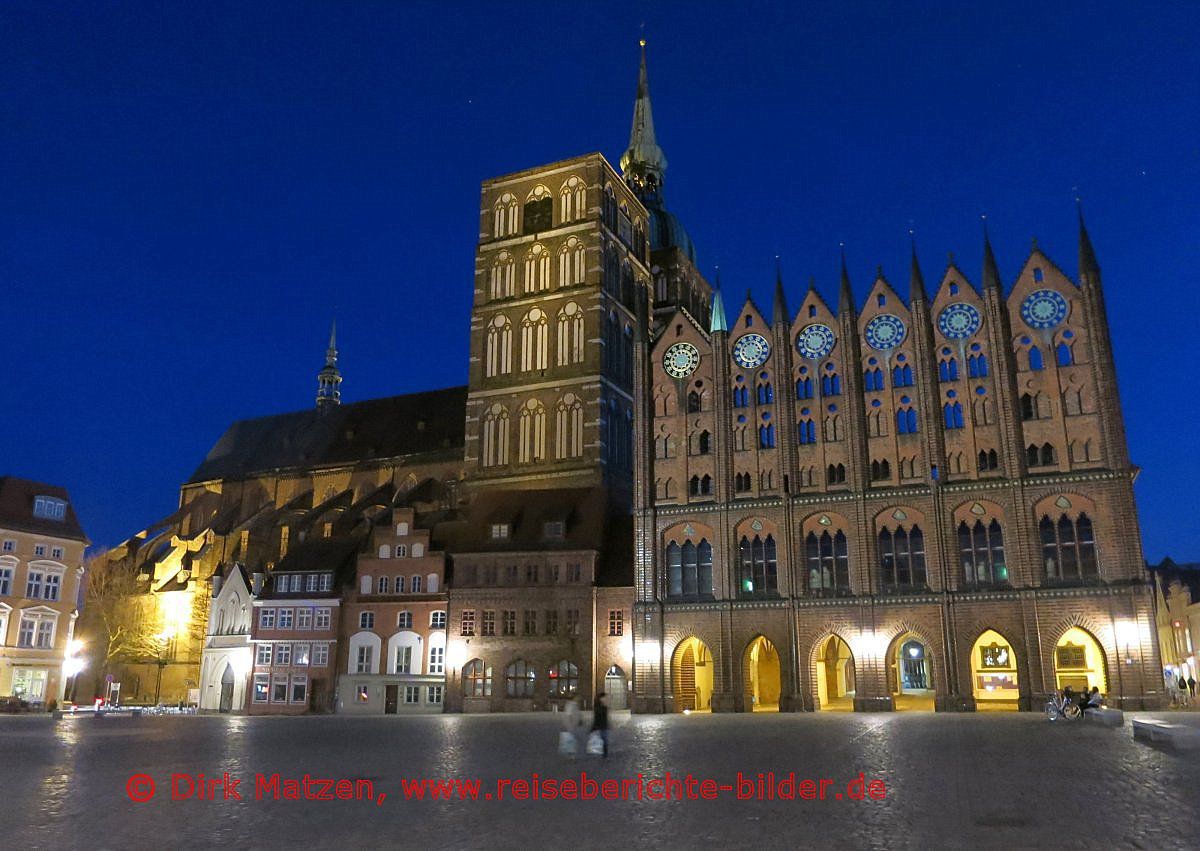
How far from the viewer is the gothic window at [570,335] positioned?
249 feet

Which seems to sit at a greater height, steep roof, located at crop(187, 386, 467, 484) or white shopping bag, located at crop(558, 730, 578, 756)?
steep roof, located at crop(187, 386, 467, 484)

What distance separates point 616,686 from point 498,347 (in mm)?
31072

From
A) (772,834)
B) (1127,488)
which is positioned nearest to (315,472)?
(1127,488)

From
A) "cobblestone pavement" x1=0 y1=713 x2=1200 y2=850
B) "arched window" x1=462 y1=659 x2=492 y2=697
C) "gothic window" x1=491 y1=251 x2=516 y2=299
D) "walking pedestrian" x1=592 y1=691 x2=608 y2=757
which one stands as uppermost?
"gothic window" x1=491 y1=251 x2=516 y2=299

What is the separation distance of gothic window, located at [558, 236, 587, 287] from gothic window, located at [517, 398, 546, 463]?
10.1 m

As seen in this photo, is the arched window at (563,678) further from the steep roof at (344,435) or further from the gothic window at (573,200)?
the gothic window at (573,200)

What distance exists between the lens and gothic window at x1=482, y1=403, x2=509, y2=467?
76125 millimetres

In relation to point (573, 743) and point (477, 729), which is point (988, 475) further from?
point (573, 743)

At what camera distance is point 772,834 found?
481 inches

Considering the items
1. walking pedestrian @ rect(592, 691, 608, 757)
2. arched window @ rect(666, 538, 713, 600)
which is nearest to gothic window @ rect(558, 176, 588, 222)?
arched window @ rect(666, 538, 713, 600)

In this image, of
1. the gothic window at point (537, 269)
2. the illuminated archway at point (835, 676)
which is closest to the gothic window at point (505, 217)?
the gothic window at point (537, 269)

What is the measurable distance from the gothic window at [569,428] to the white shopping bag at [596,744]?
49942 mm

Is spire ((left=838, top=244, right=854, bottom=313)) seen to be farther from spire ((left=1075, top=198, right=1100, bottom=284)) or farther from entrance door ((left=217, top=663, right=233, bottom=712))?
entrance door ((left=217, top=663, right=233, bottom=712))

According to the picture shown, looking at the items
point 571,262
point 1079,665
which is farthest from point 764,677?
point 571,262
